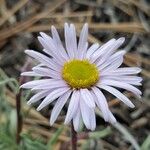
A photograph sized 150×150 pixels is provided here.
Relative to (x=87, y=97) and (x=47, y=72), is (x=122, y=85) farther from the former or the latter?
(x=47, y=72)

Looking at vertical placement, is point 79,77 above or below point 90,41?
Answer: below

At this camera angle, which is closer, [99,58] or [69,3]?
[99,58]

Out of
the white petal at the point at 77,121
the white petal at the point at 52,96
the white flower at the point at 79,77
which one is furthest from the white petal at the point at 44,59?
the white petal at the point at 77,121

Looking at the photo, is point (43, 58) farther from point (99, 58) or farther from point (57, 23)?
point (57, 23)

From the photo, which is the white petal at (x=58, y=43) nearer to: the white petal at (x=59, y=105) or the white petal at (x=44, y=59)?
the white petal at (x=44, y=59)

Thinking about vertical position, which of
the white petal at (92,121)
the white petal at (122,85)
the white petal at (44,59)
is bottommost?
the white petal at (92,121)

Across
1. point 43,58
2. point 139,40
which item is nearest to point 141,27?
point 139,40

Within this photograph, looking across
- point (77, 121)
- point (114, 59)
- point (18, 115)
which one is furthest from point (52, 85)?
point (18, 115)
